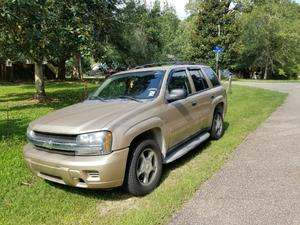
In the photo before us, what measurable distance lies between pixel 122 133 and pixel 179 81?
220 cm

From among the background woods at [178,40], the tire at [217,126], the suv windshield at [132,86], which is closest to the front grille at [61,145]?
the suv windshield at [132,86]

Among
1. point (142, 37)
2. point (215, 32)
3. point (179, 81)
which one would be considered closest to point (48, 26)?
point (179, 81)

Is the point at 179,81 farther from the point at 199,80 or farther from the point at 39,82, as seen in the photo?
the point at 39,82

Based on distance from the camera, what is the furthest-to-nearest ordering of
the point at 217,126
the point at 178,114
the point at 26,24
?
the point at 26,24 < the point at 217,126 < the point at 178,114

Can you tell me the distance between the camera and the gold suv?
401cm

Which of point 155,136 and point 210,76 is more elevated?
point 210,76

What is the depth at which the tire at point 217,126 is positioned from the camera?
7.23 meters

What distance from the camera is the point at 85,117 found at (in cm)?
444

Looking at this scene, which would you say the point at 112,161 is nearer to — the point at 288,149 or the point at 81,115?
the point at 81,115

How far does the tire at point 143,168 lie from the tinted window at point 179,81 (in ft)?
4.12

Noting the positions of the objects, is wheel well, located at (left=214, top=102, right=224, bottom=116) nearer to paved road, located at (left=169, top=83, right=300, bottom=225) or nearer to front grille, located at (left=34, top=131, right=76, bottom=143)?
paved road, located at (left=169, top=83, right=300, bottom=225)

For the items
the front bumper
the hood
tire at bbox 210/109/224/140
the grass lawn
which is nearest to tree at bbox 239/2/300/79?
tire at bbox 210/109/224/140

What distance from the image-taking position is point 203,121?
652cm

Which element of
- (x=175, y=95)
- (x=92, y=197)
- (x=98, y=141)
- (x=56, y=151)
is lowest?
(x=92, y=197)
